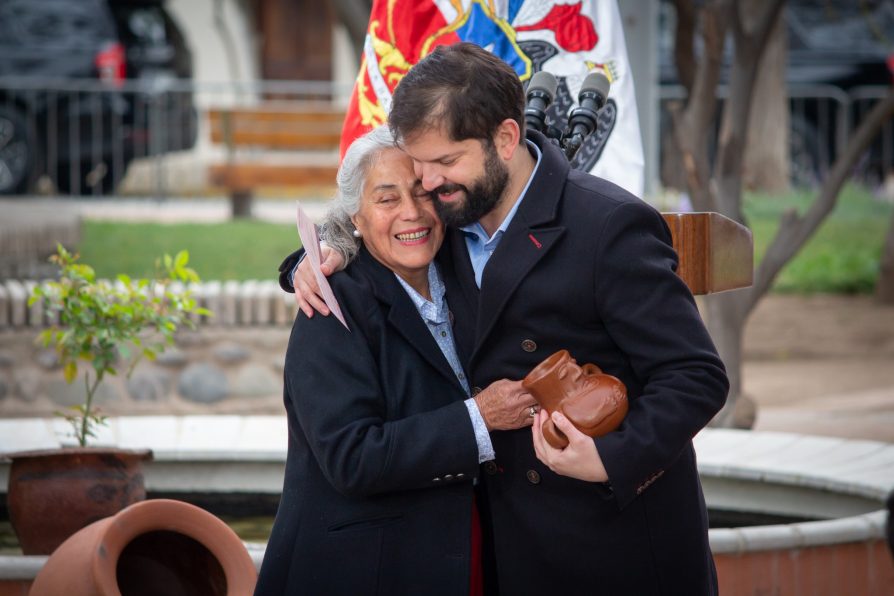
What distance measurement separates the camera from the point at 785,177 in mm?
17203

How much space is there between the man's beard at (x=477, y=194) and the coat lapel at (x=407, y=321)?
0.65 ft

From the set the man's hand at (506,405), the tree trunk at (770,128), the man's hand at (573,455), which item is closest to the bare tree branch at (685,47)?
the man's hand at (506,405)

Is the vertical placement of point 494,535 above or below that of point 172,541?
above

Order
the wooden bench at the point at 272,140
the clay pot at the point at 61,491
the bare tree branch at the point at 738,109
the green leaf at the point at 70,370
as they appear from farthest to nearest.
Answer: the wooden bench at the point at 272,140
the bare tree branch at the point at 738,109
the green leaf at the point at 70,370
the clay pot at the point at 61,491

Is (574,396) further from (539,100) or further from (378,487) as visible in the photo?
(539,100)

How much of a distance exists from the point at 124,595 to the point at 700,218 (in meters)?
1.84

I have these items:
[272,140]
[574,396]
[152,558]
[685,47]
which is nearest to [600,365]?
[574,396]

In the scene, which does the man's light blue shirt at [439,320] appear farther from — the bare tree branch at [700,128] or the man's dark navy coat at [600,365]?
the bare tree branch at [700,128]

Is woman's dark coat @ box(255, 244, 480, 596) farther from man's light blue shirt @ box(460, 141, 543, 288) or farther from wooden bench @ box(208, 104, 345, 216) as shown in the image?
wooden bench @ box(208, 104, 345, 216)

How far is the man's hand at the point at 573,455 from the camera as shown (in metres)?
2.52

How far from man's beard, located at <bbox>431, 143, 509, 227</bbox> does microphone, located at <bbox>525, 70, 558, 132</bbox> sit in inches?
13.5

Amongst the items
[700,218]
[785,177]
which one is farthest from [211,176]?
[700,218]

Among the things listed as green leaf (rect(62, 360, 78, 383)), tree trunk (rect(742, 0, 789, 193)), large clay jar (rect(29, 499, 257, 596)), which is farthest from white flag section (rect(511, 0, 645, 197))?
tree trunk (rect(742, 0, 789, 193))

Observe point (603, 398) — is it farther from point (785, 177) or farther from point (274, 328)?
point (785, 177)
